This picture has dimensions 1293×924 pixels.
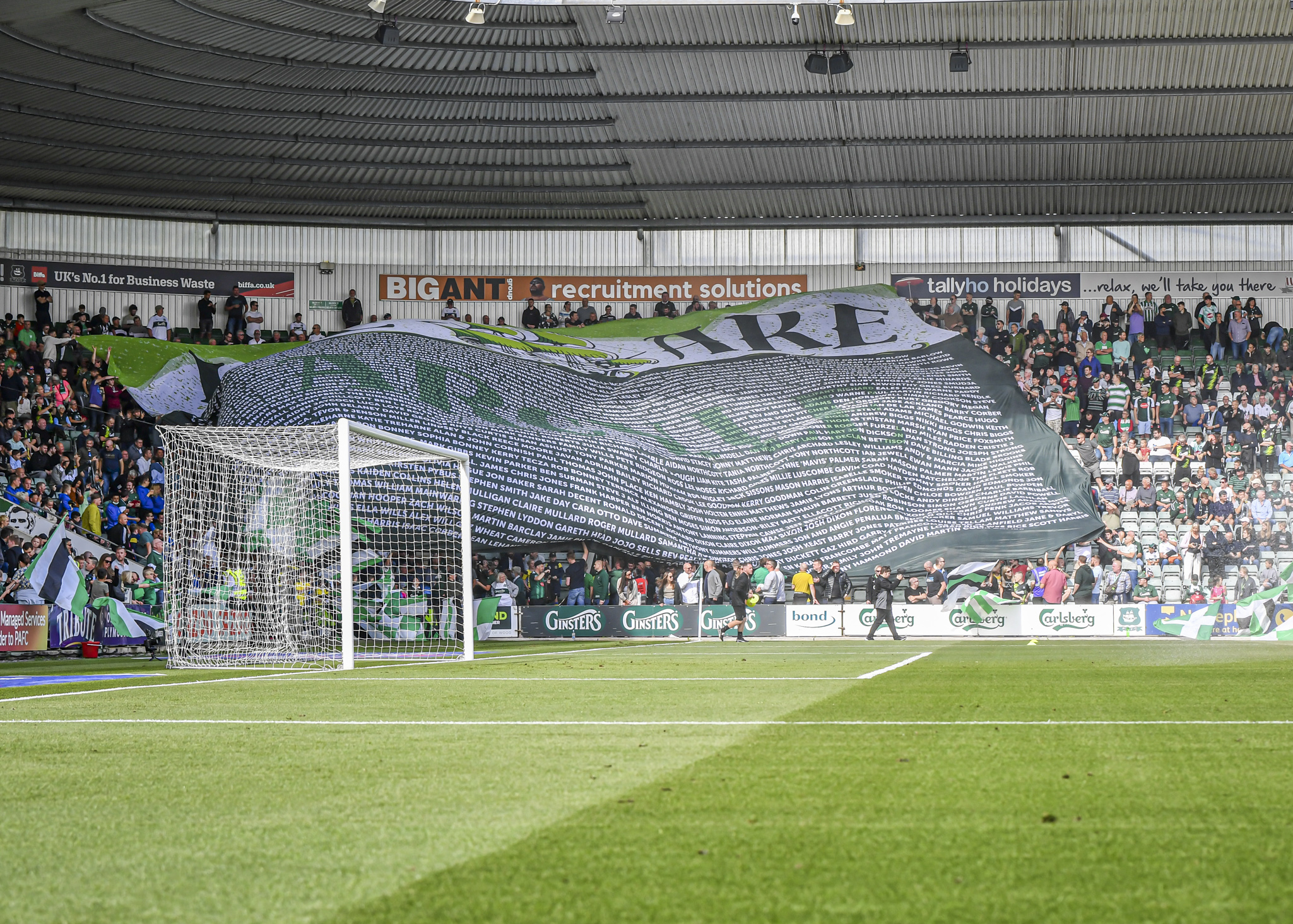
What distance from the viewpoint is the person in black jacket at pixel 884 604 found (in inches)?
890

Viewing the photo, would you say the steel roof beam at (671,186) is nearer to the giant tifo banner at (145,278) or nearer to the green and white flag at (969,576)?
the giant tifo banner at (145,278)

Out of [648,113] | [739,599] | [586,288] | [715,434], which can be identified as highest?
[648,113]

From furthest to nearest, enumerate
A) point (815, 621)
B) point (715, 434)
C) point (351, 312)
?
point (351, 312) < point (715, 434) < point (815, 621)

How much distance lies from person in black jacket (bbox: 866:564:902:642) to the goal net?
7.40 m

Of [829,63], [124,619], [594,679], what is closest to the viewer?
[594,679]

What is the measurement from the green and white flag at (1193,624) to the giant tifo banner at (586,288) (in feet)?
59.5

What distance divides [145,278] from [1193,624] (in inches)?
1160

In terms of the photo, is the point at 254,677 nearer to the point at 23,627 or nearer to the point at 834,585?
the point at 23,627

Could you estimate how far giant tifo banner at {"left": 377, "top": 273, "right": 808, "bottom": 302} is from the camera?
38.9 meters

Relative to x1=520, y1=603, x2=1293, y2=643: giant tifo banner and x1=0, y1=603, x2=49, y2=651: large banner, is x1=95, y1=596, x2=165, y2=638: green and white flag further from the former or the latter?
x1=520, y1=603, x2=1293, y2=643: giant tifo banner

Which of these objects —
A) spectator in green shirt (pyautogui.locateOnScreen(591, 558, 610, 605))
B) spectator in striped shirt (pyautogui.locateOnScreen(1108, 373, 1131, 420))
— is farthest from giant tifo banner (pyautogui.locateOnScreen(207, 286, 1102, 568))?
spectator in striped shirt (pyautogui.locateOnScreen(1108, 373, 1131, 420))

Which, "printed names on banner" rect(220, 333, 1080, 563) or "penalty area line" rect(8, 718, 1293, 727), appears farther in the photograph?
"printed names on banner" rect(220, 333, 1080, 563)

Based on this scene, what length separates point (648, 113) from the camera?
32594 millimetres

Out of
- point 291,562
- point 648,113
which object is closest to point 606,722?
point 291,562
